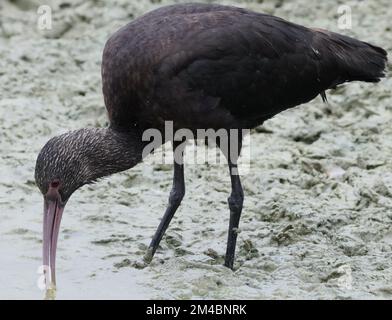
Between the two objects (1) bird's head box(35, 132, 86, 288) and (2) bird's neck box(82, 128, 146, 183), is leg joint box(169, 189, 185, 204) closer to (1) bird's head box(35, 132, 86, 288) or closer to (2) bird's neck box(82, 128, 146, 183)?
(2) bird's neck box(82, 128, 146, 183)

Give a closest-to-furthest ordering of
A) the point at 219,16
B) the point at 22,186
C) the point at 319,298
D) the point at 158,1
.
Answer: the point at 319,298 → the point at 219,16 → the point at 22,186 → the point at 158,1

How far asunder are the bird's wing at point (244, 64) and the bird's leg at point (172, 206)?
0.64m

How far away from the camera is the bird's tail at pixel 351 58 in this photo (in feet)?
22.9

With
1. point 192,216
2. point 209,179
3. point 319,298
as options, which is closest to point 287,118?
point 209,179

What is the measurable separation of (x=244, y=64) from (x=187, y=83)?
0.44 m

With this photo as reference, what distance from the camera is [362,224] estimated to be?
7.28m

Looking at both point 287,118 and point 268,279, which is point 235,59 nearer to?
point 268,279

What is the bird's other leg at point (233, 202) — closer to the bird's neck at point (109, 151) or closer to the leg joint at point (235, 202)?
the leg joint at point (235, 202)

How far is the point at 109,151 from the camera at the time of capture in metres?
6.59

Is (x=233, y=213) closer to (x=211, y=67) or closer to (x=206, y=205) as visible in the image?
(x=206, y=205)

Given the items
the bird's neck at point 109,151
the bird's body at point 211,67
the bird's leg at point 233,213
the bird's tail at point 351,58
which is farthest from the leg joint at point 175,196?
the bird's tail at point 351,58

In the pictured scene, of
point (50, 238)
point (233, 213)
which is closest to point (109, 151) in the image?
point (50, 238)

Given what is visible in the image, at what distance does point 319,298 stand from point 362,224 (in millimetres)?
1234

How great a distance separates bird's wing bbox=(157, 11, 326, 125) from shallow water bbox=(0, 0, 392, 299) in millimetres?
999
